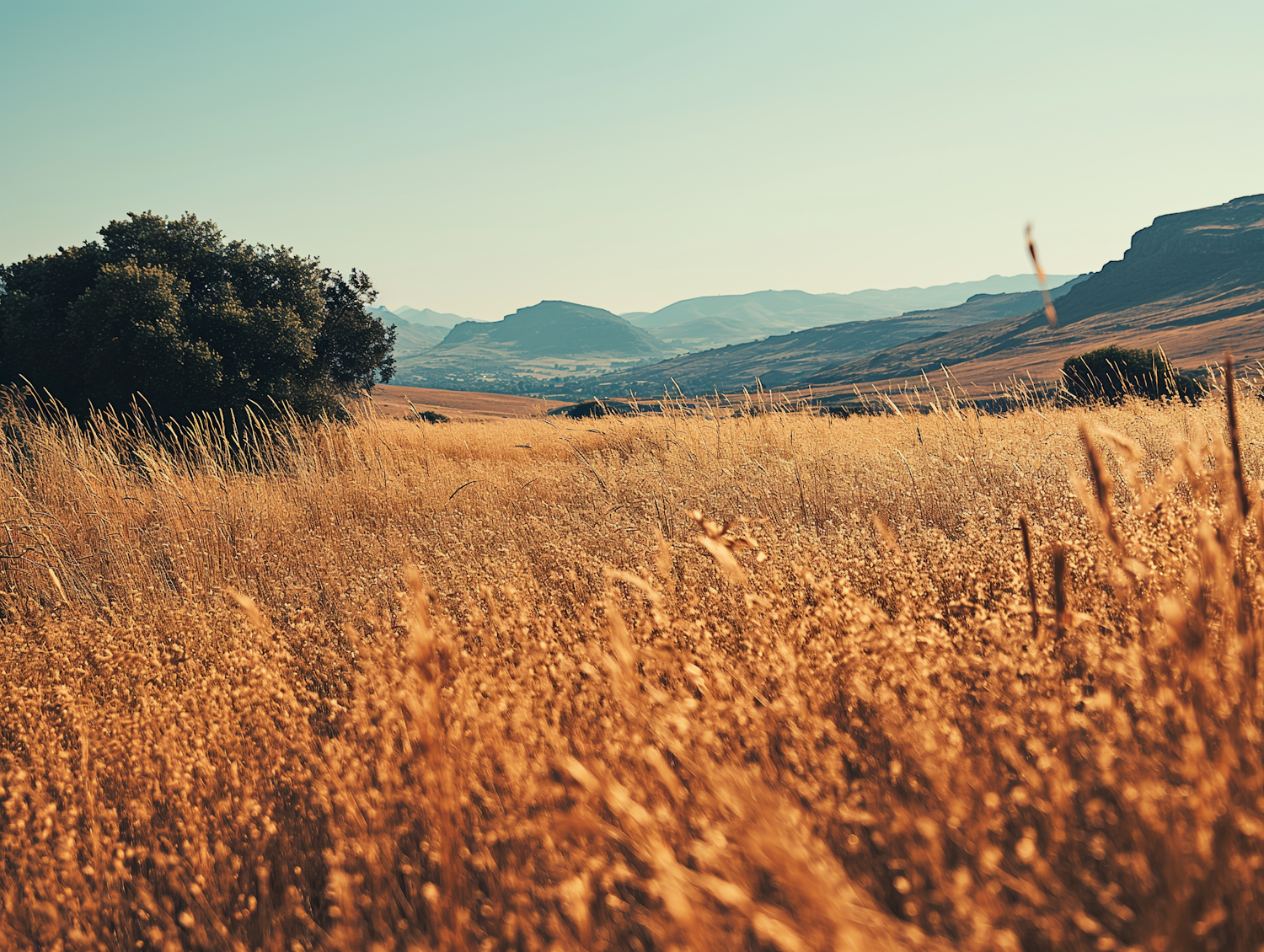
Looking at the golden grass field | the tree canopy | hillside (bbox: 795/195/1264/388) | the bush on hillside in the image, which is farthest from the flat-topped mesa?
the golden grass field

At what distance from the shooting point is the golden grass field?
1246 millimetres

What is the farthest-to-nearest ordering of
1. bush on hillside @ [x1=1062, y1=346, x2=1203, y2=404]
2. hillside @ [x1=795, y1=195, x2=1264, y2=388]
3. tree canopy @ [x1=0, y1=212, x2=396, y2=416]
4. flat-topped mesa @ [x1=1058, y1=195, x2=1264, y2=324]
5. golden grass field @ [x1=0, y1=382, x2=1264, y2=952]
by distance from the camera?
1. flat-topped mesa @ [x1=1058, y1=195, x2=1264, y2=324]
2. hillside @ [x1=795, y1=195, x2=1264, y2=388]
3. bush on hillside @ [x1=1062, y1=346, x2=1203, y2=404]
4. tree canopy @ [x1=0, y1=212, x2=396, y2=416]
5. golden grass field @ [x1=0, y1=382, x2=1264, y2=952]

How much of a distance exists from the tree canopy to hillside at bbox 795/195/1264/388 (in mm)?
103174

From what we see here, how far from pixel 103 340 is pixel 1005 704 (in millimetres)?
11945

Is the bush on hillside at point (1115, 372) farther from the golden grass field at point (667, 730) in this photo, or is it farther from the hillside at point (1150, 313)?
the hillside at point (1150, 313)

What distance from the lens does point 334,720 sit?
2.86 metres

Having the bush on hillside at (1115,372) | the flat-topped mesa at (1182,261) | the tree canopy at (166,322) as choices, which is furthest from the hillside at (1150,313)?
the tree canopy at (166,322)

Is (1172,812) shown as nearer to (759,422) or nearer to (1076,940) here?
(1076,940)

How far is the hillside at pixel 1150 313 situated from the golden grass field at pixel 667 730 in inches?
4177

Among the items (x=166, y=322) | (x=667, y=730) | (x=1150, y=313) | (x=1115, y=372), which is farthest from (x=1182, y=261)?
(x=667, y=730)

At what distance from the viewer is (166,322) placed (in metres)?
10.1

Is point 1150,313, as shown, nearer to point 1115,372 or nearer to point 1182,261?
point 1182,261

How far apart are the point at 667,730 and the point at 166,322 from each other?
11.0 meters

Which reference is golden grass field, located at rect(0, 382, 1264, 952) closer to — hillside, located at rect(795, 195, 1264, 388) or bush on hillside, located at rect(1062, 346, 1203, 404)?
bush on hillside, located at rect(1062, 346, 1203, 404)
